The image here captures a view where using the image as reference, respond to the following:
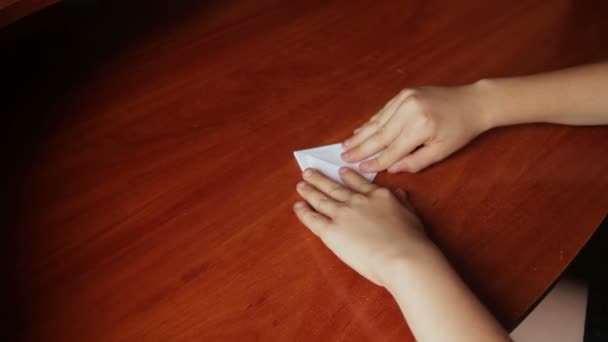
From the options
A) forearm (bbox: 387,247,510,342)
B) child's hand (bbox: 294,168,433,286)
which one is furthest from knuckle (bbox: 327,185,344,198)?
forearm (bbox: 387,247,510,342)

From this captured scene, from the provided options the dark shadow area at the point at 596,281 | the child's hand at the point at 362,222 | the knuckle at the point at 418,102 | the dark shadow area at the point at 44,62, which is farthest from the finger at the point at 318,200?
the dark shadow area at the point at 596,281

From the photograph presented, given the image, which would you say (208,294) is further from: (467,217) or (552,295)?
(552,295)

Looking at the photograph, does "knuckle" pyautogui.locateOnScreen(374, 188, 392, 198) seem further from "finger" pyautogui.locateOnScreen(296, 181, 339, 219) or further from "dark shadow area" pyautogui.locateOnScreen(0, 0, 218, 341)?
"dark shadow area" pyautogui.locateOnScreen(0, 0, 218, 341)

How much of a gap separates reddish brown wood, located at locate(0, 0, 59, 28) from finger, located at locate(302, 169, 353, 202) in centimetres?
33

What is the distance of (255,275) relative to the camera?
1.67 ft

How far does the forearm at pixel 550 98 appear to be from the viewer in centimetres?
63

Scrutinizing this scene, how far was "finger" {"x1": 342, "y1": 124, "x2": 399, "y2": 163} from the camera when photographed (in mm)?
602

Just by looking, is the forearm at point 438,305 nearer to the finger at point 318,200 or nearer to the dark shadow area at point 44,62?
the finger at point 318,200

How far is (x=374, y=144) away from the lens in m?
0.60

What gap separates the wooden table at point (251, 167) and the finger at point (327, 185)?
21mm

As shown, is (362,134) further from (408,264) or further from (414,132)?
(408,264)

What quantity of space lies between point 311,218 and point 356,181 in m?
0.07

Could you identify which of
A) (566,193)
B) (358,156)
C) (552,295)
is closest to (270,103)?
(358,156)

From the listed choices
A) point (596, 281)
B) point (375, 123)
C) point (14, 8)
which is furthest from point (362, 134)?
point (596, 281)
